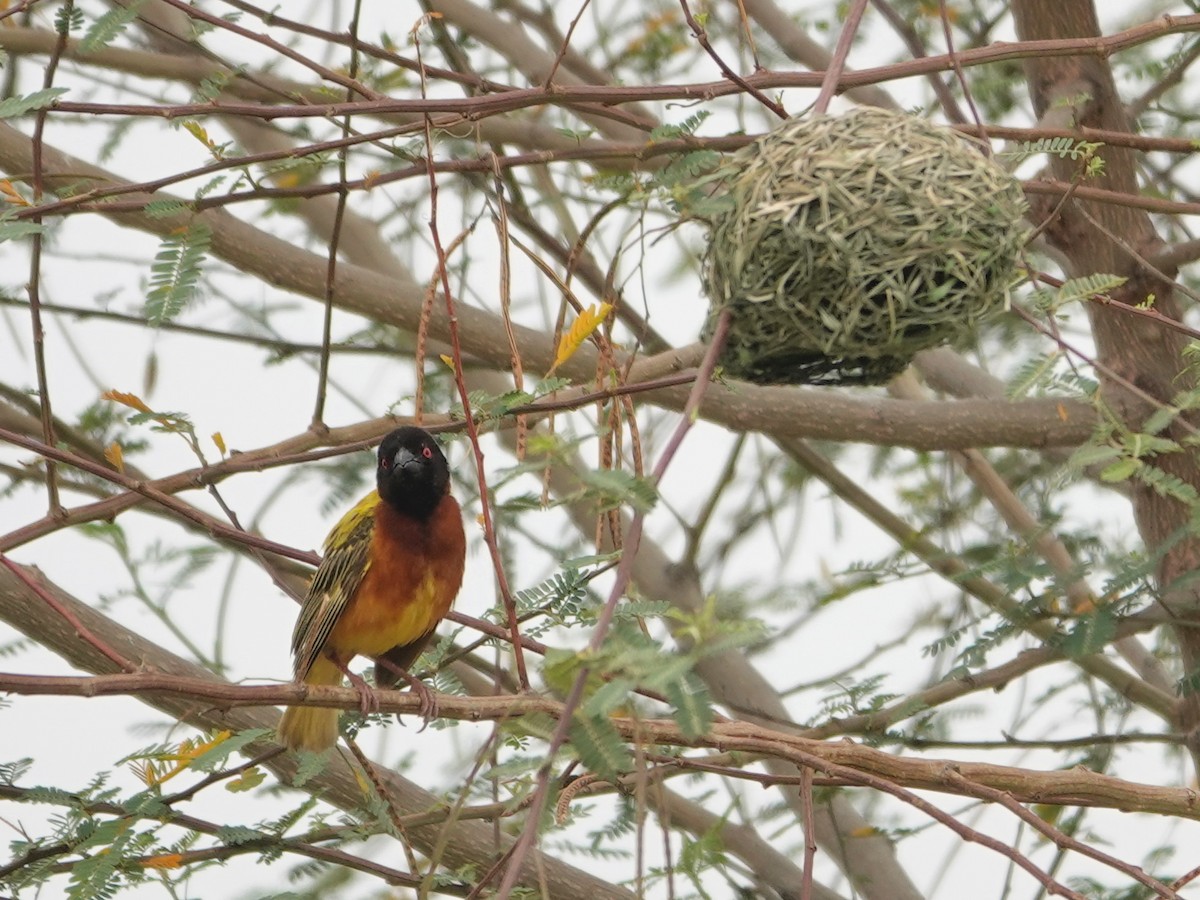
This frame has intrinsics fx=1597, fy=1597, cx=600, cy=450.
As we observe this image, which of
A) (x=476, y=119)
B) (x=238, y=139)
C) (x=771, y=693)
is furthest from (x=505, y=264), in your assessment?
(x=238, y=139)

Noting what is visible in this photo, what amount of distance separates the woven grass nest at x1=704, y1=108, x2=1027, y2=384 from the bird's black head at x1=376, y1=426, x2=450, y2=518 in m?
1.20

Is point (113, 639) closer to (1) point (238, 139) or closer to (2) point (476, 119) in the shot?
(2) point (476, 119)

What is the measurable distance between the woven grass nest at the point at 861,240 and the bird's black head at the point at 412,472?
1.20 metres

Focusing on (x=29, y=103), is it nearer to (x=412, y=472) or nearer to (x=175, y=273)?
(x=175, y=273)

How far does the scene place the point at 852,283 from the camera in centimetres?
254

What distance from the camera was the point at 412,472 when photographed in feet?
12.5

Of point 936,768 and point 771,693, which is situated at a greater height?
point 771,693

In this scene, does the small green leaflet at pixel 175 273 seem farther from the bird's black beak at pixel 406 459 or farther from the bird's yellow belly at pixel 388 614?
the bird's yellow belly at pixel 388 614

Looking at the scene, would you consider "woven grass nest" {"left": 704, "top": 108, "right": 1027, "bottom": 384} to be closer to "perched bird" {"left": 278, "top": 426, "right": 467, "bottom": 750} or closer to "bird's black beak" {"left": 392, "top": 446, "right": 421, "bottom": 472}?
"bird's black beak" {"left": 392, "top": 446, "right": 421, "bottom": 472}

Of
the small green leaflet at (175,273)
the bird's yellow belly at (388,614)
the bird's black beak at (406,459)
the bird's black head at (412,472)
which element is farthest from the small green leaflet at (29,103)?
the bird's yellow belly at (388,614)

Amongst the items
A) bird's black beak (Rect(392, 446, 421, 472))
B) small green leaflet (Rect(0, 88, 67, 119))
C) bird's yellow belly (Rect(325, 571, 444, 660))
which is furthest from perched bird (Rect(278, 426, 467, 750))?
small green leaflet (Rect(0, 88, 67, 119))

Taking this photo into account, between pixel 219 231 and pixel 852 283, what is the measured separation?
218 cm

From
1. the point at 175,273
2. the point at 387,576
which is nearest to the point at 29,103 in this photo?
the point at 175,273

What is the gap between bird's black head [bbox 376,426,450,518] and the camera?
3.77 meters
